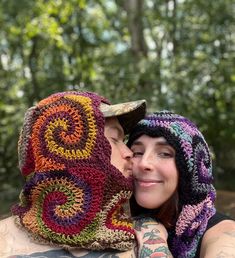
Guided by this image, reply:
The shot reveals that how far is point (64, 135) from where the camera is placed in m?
2.29

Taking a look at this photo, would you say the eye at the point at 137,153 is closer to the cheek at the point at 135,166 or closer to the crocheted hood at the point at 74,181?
the cheek at the point at 135,166

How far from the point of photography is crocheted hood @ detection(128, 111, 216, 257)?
8.34 feet

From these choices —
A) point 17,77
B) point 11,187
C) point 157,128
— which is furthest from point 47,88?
point 157,128

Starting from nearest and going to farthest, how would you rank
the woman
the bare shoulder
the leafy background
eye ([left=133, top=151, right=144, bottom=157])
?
the bare shoulder, the woman, eye ([left=133, top=151, right=144, bottom=157]), the leafy background

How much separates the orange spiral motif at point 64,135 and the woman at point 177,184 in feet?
1.38

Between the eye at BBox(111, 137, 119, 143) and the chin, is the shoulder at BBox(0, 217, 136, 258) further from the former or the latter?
the eye at BBox(111, 137, 119, 143)

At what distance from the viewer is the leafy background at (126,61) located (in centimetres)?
1071

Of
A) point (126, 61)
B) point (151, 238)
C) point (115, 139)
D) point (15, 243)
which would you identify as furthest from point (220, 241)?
point (126, 61)

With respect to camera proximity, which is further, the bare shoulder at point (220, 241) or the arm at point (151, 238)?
the arm at point (151, 238)

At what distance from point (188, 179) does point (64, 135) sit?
2.38 feet

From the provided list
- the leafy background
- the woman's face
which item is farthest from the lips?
the leafy background

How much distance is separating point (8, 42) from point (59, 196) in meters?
13.2

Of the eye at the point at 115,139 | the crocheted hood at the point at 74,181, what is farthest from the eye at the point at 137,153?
the crocheted hood at the point at 74,181

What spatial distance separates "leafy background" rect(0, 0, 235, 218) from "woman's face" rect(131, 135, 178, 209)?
6971 millimetres
